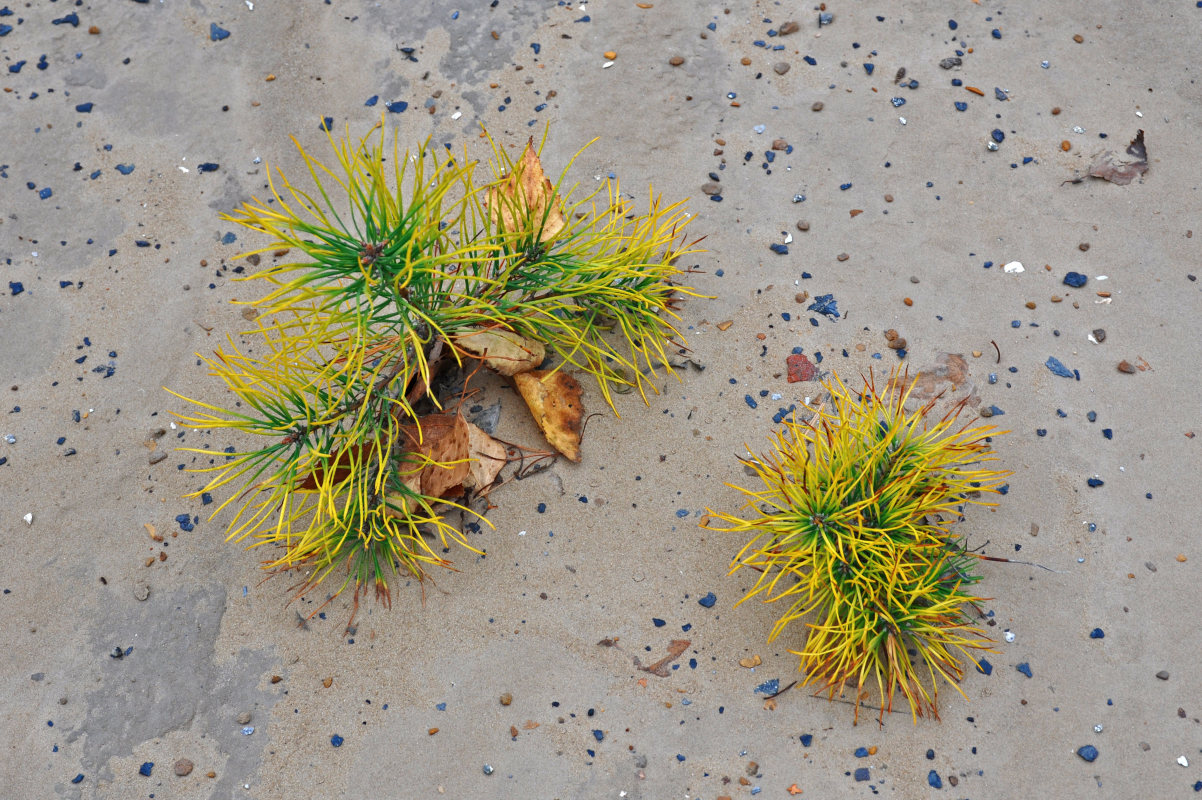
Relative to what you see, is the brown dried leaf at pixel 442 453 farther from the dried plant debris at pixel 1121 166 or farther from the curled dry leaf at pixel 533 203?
the dried plant debris at pixel 1121 166

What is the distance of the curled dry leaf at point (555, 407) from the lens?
2133mm

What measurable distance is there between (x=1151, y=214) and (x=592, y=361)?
1701 mm

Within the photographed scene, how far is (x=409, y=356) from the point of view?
202 centimetres

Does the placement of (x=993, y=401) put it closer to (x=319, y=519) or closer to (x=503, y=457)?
(x=503, y=457)

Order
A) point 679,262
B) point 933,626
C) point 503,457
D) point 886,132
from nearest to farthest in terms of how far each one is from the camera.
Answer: point 933,626
point 503,457
point 679,262
point 886,132

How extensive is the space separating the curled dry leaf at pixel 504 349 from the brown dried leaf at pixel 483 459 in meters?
0.17

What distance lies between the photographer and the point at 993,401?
7.25 feet

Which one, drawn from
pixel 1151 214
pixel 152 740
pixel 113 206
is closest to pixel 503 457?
pixel 152 740

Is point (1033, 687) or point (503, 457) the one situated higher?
point (503, 457)

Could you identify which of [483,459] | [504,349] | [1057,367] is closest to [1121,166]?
[1057,367]

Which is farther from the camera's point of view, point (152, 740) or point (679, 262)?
point (679, 262)

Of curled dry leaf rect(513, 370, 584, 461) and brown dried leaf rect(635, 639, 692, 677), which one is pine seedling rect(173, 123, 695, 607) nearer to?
curled dry leaf rect(513, 370, 584, 461)

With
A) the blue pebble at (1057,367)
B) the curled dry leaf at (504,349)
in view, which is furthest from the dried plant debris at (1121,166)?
the curled dry leaf at (504,349)

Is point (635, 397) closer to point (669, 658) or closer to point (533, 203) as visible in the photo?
point (533, 203)
